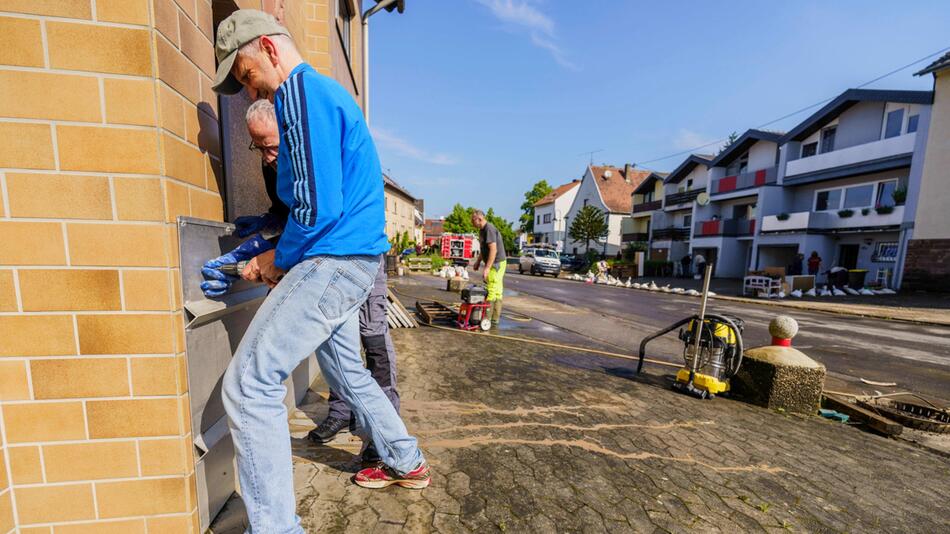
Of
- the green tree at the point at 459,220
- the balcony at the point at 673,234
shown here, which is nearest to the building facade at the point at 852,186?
the balcony at the point at 673,234

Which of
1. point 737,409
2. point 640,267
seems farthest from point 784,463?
point 640,267

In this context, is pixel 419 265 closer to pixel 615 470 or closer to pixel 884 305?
pixel 884 305

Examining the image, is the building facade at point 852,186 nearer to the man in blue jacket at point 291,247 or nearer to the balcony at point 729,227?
the balcony at point 729,227

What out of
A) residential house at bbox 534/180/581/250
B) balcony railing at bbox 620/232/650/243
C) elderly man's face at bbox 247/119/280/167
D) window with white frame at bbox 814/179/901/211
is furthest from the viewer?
residential house at bbox 534/180/581/250

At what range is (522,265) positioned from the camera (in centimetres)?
2773

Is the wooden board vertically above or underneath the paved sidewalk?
above

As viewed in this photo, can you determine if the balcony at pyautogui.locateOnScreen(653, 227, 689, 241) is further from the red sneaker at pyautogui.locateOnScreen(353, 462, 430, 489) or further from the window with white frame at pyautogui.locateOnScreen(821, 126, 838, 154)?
the red sneaker at pyautogui.locateOnScreen(353, 462, 430, 489)

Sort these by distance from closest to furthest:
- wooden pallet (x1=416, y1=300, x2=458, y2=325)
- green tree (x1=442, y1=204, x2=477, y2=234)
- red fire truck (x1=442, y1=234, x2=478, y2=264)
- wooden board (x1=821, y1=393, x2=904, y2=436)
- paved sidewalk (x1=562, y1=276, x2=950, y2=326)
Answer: wooden board (x1=821, y1=393, x2=904, y2=436), wooden pallet (x1=416, y1=300, x2=458, y2=325), paved sidewalk (x1=562, y1=276, x2=950, y2=326), red fire truck (x1=442, y1=234, x2=478, y2=264), green tree (x1=442, y1=204, x2=477, y2=234)

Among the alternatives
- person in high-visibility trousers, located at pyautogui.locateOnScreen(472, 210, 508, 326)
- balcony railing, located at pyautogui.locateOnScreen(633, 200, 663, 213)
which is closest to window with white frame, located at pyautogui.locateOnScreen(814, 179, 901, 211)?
balcony railing, located at pyautogui.locateOnScreen(633, 200, 663, 213)

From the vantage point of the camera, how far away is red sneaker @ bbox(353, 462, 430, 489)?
1934mm

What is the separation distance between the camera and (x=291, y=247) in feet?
4.73

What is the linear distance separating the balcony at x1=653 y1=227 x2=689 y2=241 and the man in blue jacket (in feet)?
108

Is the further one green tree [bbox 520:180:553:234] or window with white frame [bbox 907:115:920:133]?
green tree [bbox 520:180:553:234]

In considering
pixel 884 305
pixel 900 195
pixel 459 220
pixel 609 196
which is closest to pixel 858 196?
pixel 900 195
